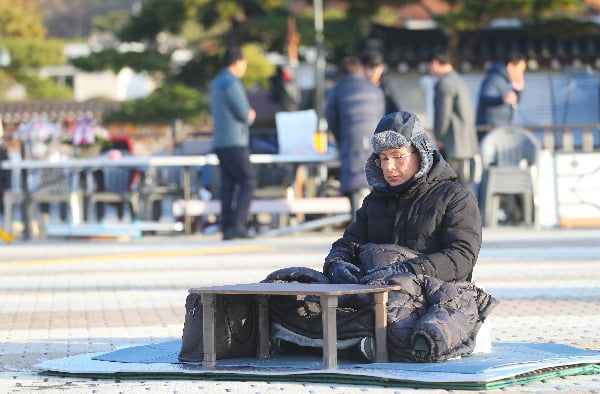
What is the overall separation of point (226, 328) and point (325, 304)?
67 cm

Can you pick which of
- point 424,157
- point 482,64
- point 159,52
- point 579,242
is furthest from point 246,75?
point 424,157

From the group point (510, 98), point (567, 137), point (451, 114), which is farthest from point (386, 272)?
point (567, 137)

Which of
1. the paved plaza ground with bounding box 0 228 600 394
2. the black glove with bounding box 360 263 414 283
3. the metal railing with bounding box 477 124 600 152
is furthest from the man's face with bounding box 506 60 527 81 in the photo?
the black glove with bounding box 360 263 414 283

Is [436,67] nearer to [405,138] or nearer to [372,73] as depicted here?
[372,73]

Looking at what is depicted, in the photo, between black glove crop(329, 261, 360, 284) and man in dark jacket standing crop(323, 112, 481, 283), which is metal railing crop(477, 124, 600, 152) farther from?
black glove crop(329, 261, 360, 284)

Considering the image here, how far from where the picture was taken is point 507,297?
1027 centimetres

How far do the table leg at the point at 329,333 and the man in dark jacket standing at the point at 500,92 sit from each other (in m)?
13.7

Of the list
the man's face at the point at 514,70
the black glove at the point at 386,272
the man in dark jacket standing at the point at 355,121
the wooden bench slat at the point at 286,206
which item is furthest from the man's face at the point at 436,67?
the black glove at the point at 386,272

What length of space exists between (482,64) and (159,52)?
284 inches

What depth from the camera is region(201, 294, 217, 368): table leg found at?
6629mm

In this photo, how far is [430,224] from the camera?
22.6 feet

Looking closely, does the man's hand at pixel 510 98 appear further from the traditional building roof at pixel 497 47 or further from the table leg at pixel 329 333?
the traditional building roof at pixel 497 47

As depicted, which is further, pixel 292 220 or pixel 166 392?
pixel 292 220

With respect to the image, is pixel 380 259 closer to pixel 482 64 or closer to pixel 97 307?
pixel 97 307
